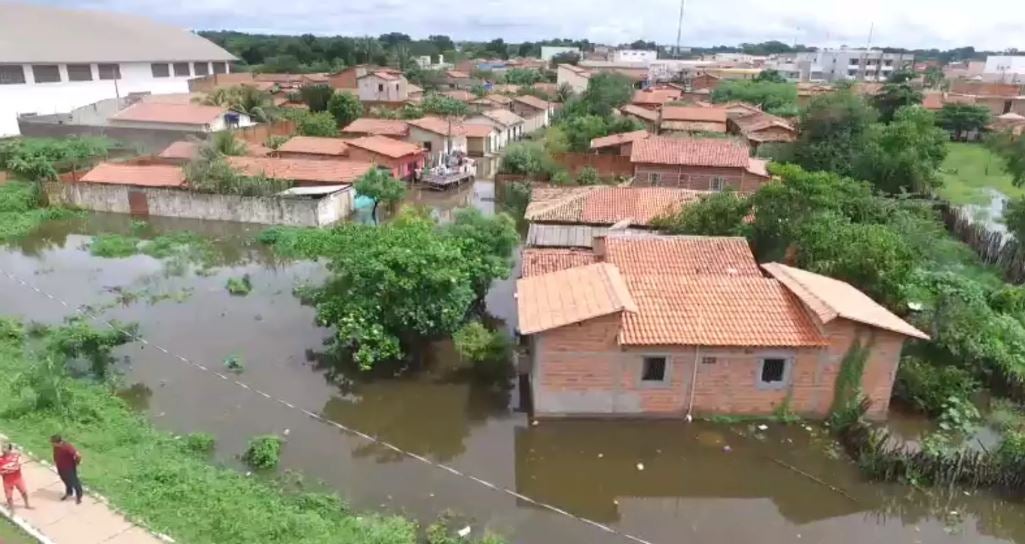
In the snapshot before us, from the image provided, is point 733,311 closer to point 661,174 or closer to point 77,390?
point 77,390

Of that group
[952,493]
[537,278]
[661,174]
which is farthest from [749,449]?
[661,174]

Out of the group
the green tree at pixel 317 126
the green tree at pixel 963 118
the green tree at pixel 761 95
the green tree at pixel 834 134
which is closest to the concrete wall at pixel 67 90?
the green tree at pixel 317 126

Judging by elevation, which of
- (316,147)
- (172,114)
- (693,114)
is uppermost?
(693,114)

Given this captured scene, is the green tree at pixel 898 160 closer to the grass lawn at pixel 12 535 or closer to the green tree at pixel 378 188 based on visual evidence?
the green tree at pixel 378 188

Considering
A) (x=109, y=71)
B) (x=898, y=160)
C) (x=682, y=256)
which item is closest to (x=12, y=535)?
(x=682, y=256)

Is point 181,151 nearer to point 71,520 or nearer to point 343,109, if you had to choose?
point 343,109

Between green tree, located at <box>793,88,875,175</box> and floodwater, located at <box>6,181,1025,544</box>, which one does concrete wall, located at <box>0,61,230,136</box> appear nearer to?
floodwater, located at <box>6,181,1025,544</box>
